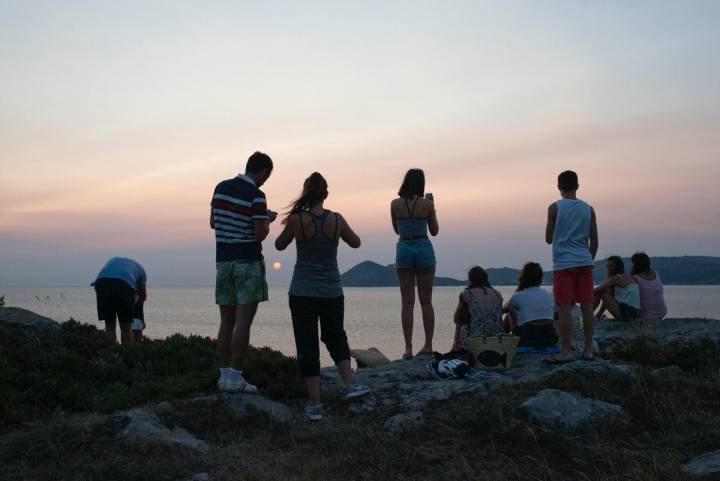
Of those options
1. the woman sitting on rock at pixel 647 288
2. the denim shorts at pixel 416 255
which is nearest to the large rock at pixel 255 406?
the denim shorts at pixel 416 255

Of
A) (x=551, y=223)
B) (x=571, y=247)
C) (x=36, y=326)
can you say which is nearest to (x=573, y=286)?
(x=571, y=247)

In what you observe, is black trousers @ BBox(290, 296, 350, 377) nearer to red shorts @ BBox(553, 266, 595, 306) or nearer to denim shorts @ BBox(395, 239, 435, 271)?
denim shorts @ BBox(395, 239, 435, 271)

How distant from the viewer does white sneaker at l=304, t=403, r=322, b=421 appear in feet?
21.6

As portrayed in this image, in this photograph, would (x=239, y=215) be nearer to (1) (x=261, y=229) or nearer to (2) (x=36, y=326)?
(1) (x=261, y=229)

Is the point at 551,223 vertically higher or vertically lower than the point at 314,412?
higher

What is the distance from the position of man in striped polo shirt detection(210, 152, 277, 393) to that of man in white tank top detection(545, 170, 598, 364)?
11.2 feet

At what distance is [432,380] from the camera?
781cm

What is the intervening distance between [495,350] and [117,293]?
20.2 feet

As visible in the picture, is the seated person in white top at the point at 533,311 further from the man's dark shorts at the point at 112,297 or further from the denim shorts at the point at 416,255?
the man's dark shorts at the point at 112,297

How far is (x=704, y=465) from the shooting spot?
192 inches

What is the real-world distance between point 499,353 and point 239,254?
137 inches

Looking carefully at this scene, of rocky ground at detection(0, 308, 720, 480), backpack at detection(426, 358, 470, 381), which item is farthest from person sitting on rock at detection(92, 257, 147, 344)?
backpack at detection(426, 358, 470, 381)

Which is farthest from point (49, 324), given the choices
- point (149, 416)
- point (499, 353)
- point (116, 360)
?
point (499, 353)

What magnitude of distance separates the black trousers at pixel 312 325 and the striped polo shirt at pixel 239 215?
725 millimetres
